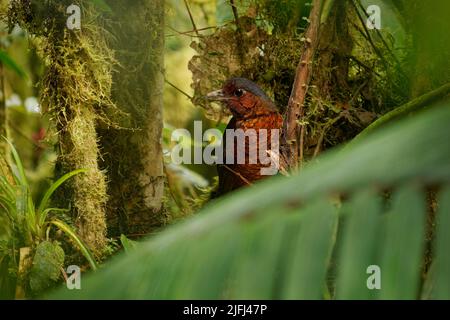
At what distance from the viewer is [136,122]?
294cm

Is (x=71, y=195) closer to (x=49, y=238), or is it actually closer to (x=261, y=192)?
(x=49, y=238)

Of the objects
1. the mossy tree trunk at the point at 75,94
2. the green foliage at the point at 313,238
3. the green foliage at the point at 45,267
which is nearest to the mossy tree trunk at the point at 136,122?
the mossy tree trunk at the point at 75,94

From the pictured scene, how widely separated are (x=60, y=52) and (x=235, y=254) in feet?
7.32

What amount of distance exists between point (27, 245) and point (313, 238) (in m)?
2.01

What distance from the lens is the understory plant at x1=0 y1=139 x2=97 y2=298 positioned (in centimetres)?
235

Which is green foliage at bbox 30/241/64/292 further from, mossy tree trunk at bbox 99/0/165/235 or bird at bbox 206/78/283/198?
bird at bbox 206/78/283/198

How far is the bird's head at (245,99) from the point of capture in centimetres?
288

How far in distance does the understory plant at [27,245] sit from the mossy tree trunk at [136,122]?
1.35ft

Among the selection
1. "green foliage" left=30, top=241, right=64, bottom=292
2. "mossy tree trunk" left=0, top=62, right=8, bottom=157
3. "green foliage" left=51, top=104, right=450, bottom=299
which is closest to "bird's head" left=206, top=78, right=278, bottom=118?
"green foliage" left=30, top=241, right=64, bottom=292

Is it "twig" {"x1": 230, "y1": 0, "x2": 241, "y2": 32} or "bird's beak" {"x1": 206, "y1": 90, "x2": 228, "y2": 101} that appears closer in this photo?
"bird's beak" {"x1": 206, "y1": 90, "x2": 228, "y2": 101}

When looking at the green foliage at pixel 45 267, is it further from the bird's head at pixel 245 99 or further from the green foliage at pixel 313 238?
the green foliage at pixel 313 238

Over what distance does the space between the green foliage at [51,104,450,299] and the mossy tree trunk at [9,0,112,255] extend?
203 centimetres

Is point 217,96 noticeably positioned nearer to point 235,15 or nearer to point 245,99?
point 245,99

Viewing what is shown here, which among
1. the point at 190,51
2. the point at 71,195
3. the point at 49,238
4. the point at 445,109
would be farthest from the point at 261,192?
the point at 190,51
